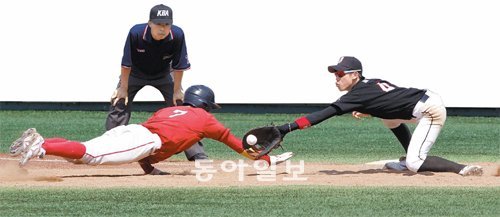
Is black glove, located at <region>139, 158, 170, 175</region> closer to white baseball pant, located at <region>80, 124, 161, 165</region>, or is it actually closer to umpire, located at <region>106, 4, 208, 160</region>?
white baseball pant, located at <region>80, 124, 161, 165</region>

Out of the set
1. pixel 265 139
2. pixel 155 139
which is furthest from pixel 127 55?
pixel 265 139

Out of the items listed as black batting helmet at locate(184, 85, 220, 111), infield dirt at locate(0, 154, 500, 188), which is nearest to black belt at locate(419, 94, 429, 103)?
infield dirt at locate(0, 154, 500, 188)

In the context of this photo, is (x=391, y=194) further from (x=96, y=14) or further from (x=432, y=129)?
(x=96, y=14)

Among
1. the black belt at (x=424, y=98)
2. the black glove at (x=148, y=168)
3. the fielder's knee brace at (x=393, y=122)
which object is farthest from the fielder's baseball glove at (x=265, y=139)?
the black belt at (x=424, y=98)

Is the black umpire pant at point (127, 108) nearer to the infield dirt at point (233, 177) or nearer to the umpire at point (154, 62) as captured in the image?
the umpire at point (154, 62)

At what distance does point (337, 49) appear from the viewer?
64.6ft

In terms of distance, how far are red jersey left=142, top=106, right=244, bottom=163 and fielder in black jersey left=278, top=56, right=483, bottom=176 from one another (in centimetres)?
52

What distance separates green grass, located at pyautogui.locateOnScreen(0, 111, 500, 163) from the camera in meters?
14.4

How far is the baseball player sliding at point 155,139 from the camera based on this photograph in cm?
999

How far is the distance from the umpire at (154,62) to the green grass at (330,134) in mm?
1764

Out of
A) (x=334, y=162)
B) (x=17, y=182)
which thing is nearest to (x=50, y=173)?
(x=17, y=182)

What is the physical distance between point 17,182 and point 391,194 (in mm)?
3346

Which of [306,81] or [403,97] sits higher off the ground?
[403,97]

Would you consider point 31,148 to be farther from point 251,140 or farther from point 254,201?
point 254,201
